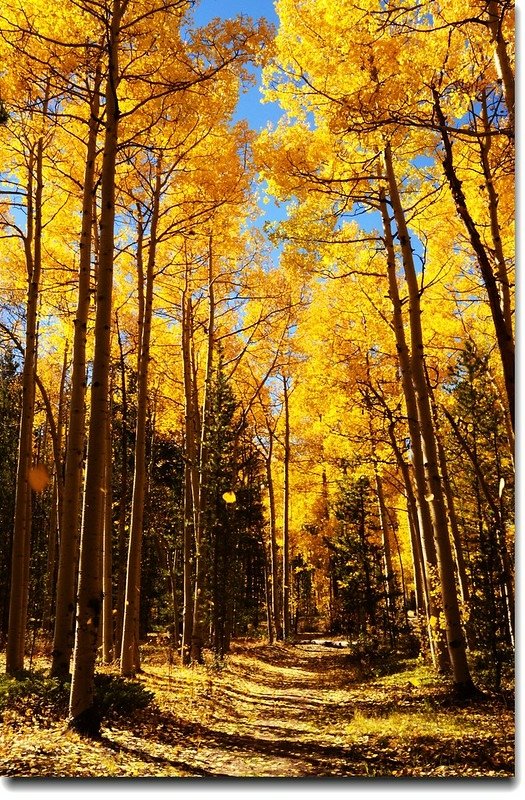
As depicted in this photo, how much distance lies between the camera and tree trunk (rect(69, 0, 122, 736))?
148 inches

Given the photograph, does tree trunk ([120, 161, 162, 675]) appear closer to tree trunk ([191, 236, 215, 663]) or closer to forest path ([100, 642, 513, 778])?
forest path ([100, 642, 513, 778])

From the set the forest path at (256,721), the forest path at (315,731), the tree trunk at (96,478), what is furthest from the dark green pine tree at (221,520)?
the tree trunk at (96,478)

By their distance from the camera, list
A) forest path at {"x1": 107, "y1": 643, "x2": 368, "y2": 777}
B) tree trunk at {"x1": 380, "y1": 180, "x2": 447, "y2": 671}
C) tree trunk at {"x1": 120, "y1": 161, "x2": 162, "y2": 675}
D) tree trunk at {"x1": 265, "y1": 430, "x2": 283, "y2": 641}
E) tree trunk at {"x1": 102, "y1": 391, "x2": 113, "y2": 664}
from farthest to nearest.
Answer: tree trunk at {"x1": 265, "y1": 430, "x2": 283, "y2": 641}, tree trunk at {"x1": 102, "y1": 391, "x2": 113, "y2": 664}, tree trunk at {"x1": 120, "y1": 161, "x2": 162, "y2": 675}, tree trunk at {"x1": 380, "y1": 180, "x2": 447, "y2": 671}, forest path at {"x1": 107, "y1": 643, "x2": 368, "y2": 777}

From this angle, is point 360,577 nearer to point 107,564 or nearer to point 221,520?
point 221,520

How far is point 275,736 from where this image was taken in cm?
448

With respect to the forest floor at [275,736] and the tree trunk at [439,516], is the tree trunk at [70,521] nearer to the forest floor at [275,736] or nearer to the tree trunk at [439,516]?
the forest floor at [275,736]

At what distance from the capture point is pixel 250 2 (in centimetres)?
502

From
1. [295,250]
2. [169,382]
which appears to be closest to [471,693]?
[295,250]

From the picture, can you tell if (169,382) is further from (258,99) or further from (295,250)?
(258,99)

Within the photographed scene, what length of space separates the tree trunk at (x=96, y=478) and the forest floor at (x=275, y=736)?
0.82 ft

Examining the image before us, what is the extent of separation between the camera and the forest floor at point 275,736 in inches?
127

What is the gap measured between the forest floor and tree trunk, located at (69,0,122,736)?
249mm

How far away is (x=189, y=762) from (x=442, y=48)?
5454 millimetres

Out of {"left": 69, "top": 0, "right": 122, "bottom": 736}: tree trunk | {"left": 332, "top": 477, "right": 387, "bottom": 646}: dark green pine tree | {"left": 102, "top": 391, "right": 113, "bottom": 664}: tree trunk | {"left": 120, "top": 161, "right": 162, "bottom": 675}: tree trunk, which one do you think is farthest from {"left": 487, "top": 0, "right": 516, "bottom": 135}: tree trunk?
{"left": 332, "top": 477, "right": 387, "bottom": 646}: dark green pine tree
